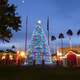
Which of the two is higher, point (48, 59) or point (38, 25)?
point (38, 25)

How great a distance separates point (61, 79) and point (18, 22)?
49.9ft

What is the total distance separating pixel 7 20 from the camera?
3188 centimetres

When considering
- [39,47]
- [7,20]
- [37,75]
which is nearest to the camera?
[37,75]

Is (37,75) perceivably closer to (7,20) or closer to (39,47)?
(7,20)

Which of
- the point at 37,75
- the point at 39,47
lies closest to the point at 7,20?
the point at 37,75

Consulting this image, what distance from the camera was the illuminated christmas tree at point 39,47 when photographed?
266ft

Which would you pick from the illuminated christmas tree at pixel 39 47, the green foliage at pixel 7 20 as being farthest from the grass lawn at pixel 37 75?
the illuminated christmas tree at pixel 39 47

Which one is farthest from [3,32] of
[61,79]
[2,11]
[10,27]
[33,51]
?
[33,51]

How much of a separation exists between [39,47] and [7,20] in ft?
162

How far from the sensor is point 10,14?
107ft

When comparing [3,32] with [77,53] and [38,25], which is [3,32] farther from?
[38,25]

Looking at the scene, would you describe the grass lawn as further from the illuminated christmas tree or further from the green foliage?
the illuminated christmas tree

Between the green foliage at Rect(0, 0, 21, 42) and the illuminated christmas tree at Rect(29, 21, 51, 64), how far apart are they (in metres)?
46.7

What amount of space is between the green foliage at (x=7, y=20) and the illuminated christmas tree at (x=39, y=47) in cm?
4674
